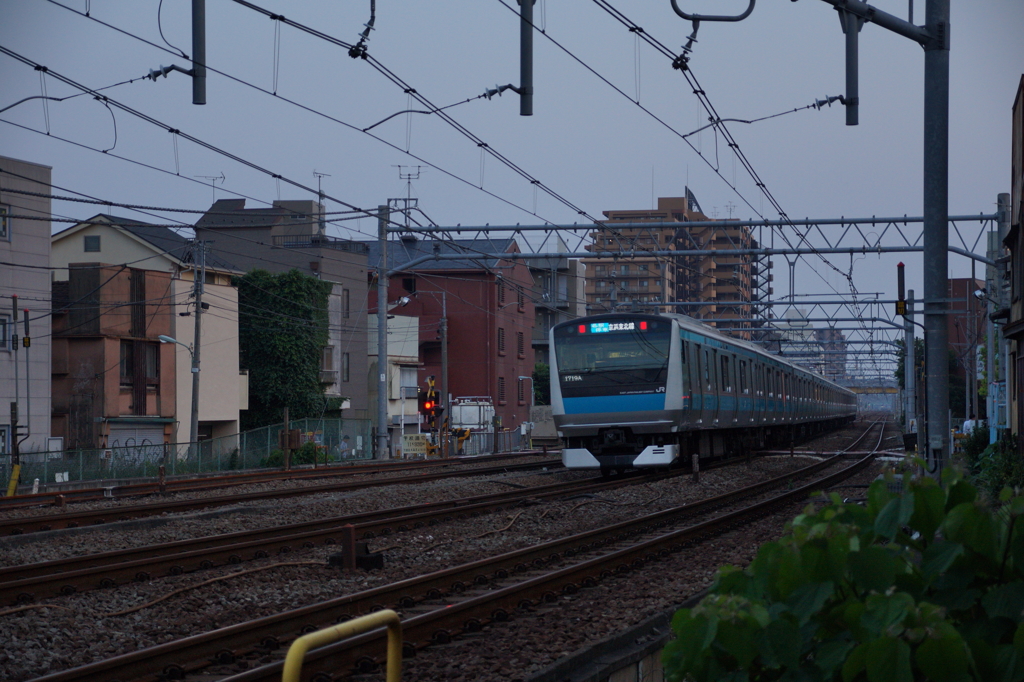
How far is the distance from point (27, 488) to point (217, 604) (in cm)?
1677

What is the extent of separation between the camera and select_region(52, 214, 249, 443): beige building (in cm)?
4059

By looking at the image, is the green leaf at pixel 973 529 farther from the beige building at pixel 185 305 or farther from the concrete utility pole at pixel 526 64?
the beige building at pixel 185 305

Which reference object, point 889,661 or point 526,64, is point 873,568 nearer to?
point 889,661

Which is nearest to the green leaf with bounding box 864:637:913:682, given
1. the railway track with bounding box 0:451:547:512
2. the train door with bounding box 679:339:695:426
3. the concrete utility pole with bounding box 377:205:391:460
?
the railway track with bounding box 0:451:547:512

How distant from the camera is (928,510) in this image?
272 centimetres

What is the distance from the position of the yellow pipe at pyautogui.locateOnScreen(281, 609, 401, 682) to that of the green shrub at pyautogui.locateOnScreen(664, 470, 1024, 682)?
110cm

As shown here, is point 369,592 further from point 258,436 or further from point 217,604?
point 258,436

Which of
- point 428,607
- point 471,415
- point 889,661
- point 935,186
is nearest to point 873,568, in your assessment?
point 889,661

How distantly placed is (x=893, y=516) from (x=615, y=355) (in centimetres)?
1817

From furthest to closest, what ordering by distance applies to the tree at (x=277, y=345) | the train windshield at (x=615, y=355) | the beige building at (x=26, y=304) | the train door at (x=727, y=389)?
1. the tree at (x=277, y=345)
2. the beige building at (x=26, y=304)
3. the train door at (x=727, y=389)
4. the train windshield at (x=615, y=355)

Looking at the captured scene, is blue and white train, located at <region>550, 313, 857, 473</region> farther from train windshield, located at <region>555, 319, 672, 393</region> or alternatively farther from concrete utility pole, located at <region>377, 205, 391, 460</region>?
concrete utility pole, located at <region>377, 205, 391, 460</region>

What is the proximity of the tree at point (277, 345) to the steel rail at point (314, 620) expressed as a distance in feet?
116

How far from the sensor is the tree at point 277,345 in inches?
1828

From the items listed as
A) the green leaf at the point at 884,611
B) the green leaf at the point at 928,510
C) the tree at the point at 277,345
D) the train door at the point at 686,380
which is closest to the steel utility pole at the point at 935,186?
the green leaf at the point at 928,510
